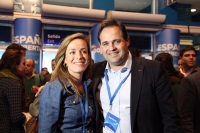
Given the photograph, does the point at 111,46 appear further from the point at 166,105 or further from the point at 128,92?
the point at 166,105

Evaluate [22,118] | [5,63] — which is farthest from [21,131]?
[5,63]

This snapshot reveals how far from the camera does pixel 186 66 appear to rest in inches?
129

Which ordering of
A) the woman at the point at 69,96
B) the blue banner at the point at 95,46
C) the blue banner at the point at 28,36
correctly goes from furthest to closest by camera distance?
the blue banner at the point at 95,46, the blue banner at the point at 28,36, the woman at the point at 69,96

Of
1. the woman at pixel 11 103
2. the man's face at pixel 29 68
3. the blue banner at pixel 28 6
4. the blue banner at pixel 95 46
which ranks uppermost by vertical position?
the blue banner at pixel 28 6

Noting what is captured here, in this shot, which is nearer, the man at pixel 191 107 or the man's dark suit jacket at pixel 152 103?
the man's dark suit jacket at pixel 152 103

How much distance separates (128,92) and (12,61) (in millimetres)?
1371

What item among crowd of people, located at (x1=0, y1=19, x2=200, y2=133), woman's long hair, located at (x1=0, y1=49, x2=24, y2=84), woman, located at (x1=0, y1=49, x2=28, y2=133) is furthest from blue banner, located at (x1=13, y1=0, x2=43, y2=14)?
crowd of people, located at (x1=0, y1=19, x2=200, y2=133)

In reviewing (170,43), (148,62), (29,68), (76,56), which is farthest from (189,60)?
(170,43)

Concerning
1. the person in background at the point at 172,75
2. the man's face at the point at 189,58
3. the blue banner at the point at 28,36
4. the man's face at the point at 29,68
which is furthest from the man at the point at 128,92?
the blue banner at the point at 28,36

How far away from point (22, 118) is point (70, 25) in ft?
16.5

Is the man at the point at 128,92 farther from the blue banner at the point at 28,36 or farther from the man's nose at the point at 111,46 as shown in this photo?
the blue banner at the point at 28,36

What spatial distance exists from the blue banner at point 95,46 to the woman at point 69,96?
460 cm

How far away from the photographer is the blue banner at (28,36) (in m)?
5.63

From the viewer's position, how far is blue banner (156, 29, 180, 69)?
6.77 meters
